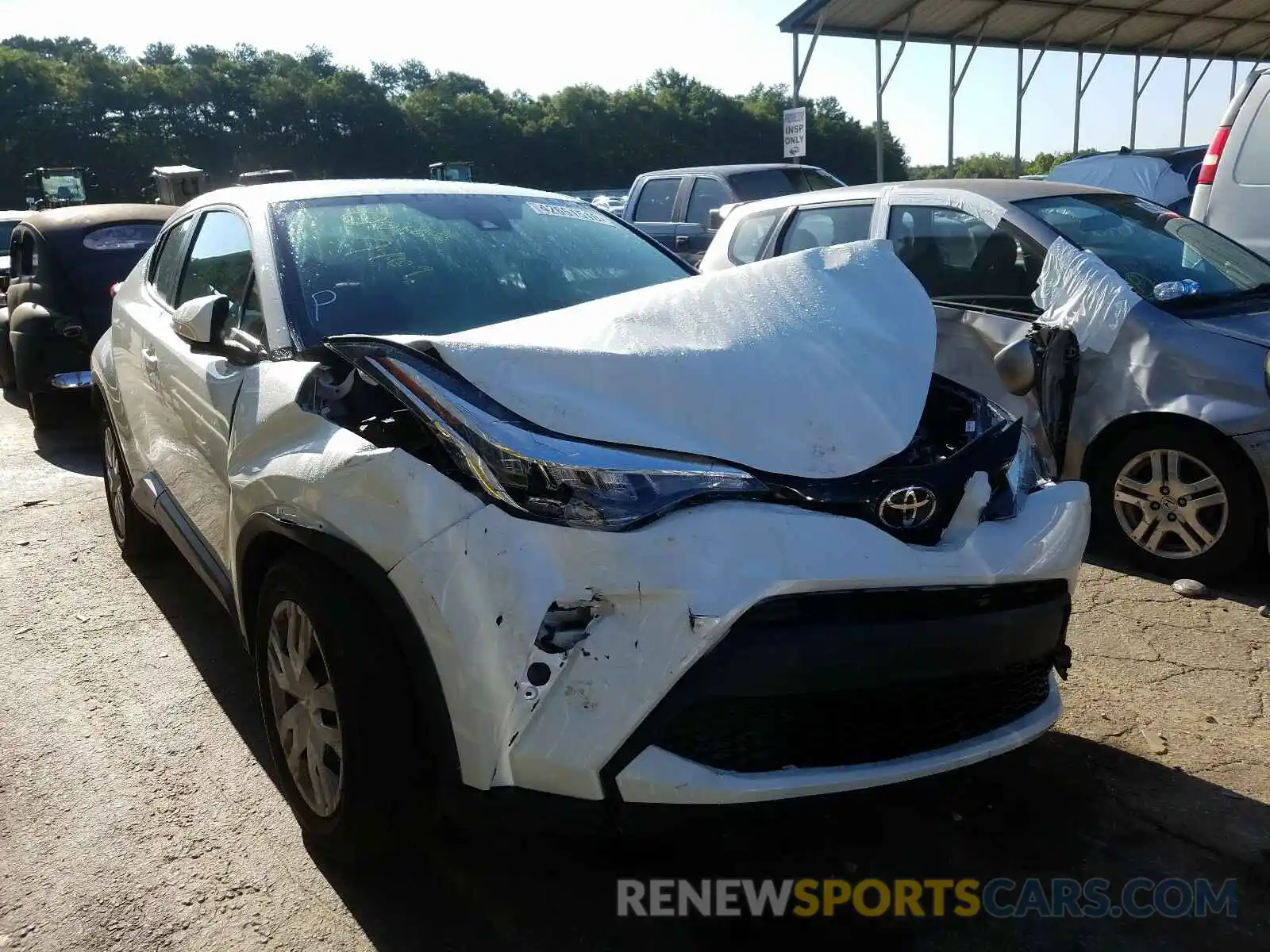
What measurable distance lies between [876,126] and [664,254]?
47.4 ft

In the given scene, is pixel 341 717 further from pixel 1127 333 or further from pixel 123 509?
pixel 1127 333

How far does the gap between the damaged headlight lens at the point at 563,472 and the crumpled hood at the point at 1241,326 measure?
2.94 metres

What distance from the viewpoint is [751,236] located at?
605cm

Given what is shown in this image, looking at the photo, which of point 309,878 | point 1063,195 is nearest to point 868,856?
point 309,878

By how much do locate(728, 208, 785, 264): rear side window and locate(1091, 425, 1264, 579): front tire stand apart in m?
2.40

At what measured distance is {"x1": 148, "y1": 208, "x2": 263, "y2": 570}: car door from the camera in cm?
291

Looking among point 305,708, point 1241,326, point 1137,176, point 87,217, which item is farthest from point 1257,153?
point 87,217

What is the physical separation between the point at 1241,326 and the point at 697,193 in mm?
8379

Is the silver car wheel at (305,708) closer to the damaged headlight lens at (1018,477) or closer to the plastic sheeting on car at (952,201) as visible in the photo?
the damaged headlight lens at (1018,477)

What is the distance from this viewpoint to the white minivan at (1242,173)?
5.83 meters

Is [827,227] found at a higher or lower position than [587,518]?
higher

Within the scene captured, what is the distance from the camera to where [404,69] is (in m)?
78.3

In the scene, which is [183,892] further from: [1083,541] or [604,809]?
[1083,541]

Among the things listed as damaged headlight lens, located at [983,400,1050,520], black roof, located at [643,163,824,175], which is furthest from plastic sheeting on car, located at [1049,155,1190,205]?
damaged headlight lens, located at [983,400,1050,520]
